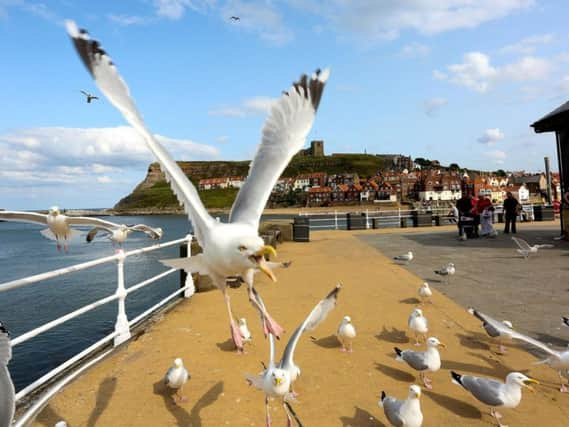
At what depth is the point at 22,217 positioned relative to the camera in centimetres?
355

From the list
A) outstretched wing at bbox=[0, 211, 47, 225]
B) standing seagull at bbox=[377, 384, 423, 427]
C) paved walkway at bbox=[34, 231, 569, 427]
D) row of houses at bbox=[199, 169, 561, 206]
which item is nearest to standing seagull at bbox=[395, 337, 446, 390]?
paved walkway at bbox=[34, 231, 569, 427]

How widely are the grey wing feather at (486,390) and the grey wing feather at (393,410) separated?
710mm

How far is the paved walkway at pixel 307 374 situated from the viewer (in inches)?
119

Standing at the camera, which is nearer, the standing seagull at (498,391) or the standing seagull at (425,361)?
the standing seagull at (498,391)

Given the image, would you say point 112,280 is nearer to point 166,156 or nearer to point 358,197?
point 166,156

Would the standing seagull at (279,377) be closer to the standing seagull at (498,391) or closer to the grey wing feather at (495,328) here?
the standing seagull at (498,391)

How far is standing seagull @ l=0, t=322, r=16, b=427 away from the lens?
1702 mm

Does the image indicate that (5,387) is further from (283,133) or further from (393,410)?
(283,133)

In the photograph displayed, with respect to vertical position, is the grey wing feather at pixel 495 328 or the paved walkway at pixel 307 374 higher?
the grey wing feather at pixel 495 328

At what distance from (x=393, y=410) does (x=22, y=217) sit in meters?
3.67

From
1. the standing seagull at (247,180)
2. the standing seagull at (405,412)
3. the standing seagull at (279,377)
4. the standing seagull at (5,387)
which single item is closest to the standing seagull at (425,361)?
the standing seagull at (405,412)

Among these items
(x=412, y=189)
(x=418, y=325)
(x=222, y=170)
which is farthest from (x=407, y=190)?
(x=418, y=325)

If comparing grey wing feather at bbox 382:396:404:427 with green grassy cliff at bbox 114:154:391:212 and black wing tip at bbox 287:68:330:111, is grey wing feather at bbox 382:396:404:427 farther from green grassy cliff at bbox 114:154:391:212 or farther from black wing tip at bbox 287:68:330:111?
green grassy cliff at bbox 114:154:391:212

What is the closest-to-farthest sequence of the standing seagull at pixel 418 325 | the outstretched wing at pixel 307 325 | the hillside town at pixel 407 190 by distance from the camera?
the outstretched wing at pixel 307 325
the standing seagull at pixel 418 325
the hillside town at pixel 407 190
